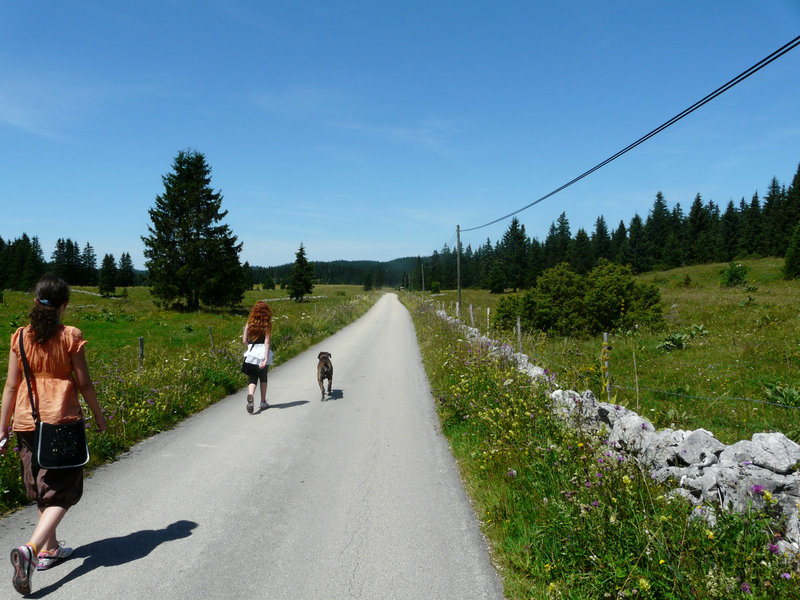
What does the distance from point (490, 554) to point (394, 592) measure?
39.9 inches

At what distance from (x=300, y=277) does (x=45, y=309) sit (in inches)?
2451

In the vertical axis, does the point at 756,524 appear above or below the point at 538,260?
below

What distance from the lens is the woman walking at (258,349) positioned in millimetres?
8641

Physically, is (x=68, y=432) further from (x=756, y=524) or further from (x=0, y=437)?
(x=756, y=524)

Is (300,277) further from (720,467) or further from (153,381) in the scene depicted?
(720,467)

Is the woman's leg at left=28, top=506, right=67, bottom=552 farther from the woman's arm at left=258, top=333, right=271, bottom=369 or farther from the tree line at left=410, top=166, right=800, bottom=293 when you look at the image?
the tree line at left=410, top=166, right=800, bottom=293

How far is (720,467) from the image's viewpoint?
358cm

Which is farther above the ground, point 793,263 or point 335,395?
point 793,263

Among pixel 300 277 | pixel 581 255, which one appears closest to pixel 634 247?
pixel 581 255

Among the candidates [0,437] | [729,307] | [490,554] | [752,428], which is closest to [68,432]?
[0,437]

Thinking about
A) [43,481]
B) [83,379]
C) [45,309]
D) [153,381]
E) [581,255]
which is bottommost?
[153,381]

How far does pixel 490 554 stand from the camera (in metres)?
3.87

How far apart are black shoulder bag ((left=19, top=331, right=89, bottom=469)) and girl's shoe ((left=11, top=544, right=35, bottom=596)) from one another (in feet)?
1.89

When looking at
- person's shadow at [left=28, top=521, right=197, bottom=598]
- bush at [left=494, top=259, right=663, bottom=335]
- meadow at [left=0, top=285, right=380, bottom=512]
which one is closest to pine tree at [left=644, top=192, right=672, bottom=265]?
bush at [left=494, top=259, right=663, bottom=335]
